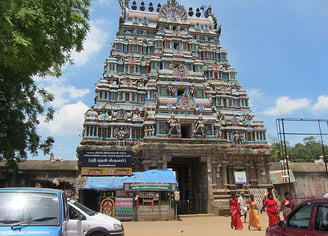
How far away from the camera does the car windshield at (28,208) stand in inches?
205

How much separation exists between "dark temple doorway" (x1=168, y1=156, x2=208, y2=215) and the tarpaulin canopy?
639cm

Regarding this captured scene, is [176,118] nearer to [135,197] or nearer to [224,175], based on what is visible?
[224,175]

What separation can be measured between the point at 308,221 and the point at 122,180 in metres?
14.0

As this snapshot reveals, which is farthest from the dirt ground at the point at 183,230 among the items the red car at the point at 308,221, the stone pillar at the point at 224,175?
the stone pillar at the point at 224,175

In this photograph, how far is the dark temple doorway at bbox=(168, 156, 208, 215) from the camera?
2468 centimetres

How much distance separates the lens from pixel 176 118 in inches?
1022

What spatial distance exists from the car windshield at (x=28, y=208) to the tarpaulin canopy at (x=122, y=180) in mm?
12354

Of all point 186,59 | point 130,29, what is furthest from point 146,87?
point 130,29

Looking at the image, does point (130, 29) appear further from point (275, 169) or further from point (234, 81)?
point (275, 169)

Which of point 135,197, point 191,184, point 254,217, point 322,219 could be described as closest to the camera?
point 322,219

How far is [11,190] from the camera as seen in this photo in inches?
220

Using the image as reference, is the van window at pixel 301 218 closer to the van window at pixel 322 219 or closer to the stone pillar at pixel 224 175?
the van window at pixel 322 219

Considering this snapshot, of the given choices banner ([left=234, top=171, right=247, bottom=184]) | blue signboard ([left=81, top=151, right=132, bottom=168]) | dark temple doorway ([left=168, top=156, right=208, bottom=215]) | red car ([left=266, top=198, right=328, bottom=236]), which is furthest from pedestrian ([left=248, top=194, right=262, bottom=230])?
banner ([left=234, top=171, right=247, bottom=184])

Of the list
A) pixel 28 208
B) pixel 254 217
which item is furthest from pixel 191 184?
pixel 28 208
